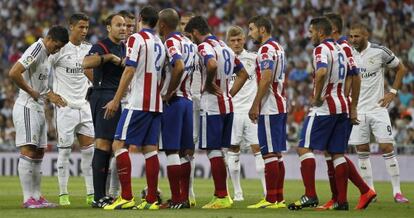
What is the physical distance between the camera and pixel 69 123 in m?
15.9

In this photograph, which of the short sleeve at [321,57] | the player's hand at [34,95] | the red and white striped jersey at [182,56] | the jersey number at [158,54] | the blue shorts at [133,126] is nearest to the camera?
the blue shorts at [133,126]

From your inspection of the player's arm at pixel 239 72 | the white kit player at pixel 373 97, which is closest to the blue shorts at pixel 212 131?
the player's arm at pixel 239 72

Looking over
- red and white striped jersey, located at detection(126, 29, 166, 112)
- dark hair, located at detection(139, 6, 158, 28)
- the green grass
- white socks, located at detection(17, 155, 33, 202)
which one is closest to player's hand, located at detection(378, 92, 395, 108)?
the green grass

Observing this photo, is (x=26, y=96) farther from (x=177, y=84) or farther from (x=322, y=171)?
(x=322, y=171)

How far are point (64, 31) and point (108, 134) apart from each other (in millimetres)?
1574

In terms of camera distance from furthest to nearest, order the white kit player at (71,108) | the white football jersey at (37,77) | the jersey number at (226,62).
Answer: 1. the white kit player at (71,108)
2. the jersey number at (226,62)
3. the white football jersey at (37,77)

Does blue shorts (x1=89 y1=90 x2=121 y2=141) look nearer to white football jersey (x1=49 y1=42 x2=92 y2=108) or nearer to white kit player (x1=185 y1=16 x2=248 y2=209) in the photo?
white kit player (x1=185 y1=16 x2=248 y2=209)

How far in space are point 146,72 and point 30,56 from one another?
1811 mm

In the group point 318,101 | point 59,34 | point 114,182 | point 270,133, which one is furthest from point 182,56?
point 114,182

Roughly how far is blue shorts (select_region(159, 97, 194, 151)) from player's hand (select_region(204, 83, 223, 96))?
468 mm

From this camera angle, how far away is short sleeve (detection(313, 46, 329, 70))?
1394cm

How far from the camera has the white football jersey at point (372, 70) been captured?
17297mm

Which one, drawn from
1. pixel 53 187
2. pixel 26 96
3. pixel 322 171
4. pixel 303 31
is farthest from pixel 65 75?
pixel 303 31

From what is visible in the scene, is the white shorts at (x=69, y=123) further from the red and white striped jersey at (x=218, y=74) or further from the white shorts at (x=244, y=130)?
the white shorts at (x=244, y=130)
